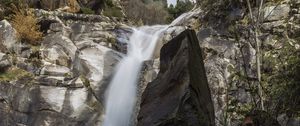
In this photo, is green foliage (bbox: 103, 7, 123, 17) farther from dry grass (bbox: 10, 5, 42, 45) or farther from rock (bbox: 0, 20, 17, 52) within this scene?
rock (bbox: 0, 20, 17, 52)

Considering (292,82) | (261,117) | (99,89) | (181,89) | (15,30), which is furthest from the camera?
(15,30)

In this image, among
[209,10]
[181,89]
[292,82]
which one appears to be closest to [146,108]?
[181,89]

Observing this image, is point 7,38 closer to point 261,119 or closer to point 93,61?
point 93,61

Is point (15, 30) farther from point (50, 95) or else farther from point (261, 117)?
point (261, 117)

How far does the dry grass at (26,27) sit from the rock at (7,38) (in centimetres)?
33

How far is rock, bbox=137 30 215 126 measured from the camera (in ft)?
26.2

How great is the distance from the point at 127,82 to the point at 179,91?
57.5 ft

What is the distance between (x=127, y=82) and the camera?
2555cm

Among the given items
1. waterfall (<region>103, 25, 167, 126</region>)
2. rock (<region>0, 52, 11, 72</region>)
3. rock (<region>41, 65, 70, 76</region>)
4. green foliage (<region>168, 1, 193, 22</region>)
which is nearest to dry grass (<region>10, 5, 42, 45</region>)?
rock (<region>0, 52, 11, 72</region>)

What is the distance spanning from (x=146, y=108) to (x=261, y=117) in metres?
2.16

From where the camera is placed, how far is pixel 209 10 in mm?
27641

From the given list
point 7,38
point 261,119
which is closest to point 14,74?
point 7,38

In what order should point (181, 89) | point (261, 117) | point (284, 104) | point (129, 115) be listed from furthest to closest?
point (129, 115), point (284, 104), point (261, 117), point (181, 89)

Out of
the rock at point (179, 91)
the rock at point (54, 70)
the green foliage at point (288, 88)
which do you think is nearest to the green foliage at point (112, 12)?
the rock at point (54, 70)
